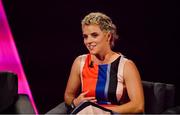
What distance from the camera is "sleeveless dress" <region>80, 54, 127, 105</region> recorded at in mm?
2668

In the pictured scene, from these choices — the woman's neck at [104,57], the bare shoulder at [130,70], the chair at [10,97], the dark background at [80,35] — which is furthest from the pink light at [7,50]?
the bare shoulder at [130,70]

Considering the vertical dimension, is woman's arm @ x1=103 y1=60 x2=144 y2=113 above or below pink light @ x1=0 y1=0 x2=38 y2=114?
below

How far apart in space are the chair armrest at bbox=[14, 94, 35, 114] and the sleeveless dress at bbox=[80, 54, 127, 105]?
446 mm

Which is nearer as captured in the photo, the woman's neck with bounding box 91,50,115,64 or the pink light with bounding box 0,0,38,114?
the woman's neck with bounding box 91,50,115,64

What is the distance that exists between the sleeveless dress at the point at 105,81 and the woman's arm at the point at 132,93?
0.22 ft

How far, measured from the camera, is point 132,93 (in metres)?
2.55

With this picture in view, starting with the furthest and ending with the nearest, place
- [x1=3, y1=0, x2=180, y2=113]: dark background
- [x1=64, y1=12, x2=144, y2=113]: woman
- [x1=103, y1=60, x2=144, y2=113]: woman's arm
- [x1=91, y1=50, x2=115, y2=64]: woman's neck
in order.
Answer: [x1=3, y1=0, x2=180, y2=113]: dark background
[x1=91, y1=50, x2=115, y2=64]: woman's neck
[x1=64, y1=12, x2=144, y2=113]: woman
[x1=103, y1=60, x2=144, y2=113]: woman's arm

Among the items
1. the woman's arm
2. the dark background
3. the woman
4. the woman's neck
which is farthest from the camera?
the dark background

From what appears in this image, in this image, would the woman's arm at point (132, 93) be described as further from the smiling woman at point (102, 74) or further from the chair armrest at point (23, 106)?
the chair armrest at point (23, 106)

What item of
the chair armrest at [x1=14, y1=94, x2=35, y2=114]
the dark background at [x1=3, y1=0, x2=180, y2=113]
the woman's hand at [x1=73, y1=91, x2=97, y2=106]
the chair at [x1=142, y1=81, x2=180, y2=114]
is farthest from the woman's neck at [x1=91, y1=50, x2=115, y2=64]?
the dark background at [x1=3, y1=0, x2=180, y2=113]

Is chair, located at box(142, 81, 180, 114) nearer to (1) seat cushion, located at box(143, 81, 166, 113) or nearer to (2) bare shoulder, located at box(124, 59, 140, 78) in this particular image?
(1) seat cushion, located at box(143, 81, 166, 113)

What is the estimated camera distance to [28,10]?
345cm

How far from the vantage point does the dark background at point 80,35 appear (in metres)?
3.42

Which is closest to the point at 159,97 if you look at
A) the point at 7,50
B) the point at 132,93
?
the point at 132,93
